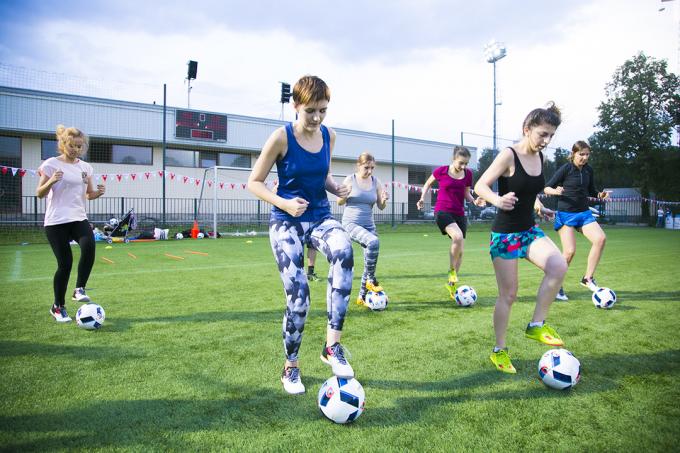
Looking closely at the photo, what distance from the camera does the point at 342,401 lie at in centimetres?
254

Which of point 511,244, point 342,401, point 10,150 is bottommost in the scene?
point 342,401

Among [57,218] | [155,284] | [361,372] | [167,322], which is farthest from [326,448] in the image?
[155,284]

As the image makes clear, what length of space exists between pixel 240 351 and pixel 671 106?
50377 millimetres

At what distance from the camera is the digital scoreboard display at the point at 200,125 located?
79.1ft

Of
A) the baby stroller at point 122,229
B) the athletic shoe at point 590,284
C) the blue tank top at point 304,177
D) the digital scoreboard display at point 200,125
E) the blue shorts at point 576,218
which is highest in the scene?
the digital scoreboard display at point 200,125

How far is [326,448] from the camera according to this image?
227 centimetres

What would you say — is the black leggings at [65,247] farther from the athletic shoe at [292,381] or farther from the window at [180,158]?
the window at [180,158]

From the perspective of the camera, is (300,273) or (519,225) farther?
(519,225)

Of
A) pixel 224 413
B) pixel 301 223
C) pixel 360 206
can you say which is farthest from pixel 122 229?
pixel 224 413

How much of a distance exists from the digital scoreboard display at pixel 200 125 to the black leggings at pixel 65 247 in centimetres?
2045

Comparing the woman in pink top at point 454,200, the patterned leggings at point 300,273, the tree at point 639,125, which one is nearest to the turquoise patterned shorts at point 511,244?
the patterned leggings at point 300,273

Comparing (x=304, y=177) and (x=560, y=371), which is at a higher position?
(x=304, y=177)

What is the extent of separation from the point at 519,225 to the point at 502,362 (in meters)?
1.13

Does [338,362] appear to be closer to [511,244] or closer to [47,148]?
[511,244]
